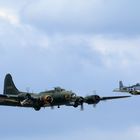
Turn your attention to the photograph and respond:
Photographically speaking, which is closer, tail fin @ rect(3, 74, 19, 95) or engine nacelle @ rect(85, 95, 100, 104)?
engine nacelle @ rect(85, 95, 100, 104)

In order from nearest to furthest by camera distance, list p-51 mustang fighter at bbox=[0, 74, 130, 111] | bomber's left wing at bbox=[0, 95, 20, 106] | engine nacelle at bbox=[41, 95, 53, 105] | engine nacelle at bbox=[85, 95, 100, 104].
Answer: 1. engine nacelle at bbox=[41, 95, 53, 105]
2. p-51 mustang fighter at bbox=[0, 74, 130, 111]
3. bomber's left wing at bbox=[0, 95, 20, 106]
4. engine nacelle at bbox=[85, 95, 100, 104]

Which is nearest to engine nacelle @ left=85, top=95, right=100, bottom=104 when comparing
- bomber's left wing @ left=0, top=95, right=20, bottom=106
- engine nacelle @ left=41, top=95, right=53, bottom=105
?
engine nacelle @ left=41, top=95, right=53, bottom=105

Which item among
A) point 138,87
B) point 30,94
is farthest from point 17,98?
point 138,87

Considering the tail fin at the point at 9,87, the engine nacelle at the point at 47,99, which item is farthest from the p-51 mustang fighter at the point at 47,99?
the tail fin at the point at 9,87

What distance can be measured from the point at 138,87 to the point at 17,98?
3061 inches

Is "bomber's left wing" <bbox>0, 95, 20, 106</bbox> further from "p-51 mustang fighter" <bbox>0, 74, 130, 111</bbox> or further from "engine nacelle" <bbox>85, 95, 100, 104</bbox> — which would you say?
"engine nacelle" <bbox>85, 95, 100, 104</bbox>

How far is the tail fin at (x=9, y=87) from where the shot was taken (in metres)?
136

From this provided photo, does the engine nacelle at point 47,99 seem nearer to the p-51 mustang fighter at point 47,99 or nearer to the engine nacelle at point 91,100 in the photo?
the p-51 mustang fighter at point 47,99

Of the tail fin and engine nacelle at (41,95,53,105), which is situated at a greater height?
the tail fin

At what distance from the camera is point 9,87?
137000mm

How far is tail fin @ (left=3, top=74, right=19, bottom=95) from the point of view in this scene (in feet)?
445

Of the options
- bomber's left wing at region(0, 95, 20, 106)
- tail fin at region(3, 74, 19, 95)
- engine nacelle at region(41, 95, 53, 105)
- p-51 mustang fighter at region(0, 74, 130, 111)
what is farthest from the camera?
tail fin at region(3, 74, 19, 95)

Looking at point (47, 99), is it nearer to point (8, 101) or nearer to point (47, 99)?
point (47, 99)

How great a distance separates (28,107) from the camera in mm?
124750
